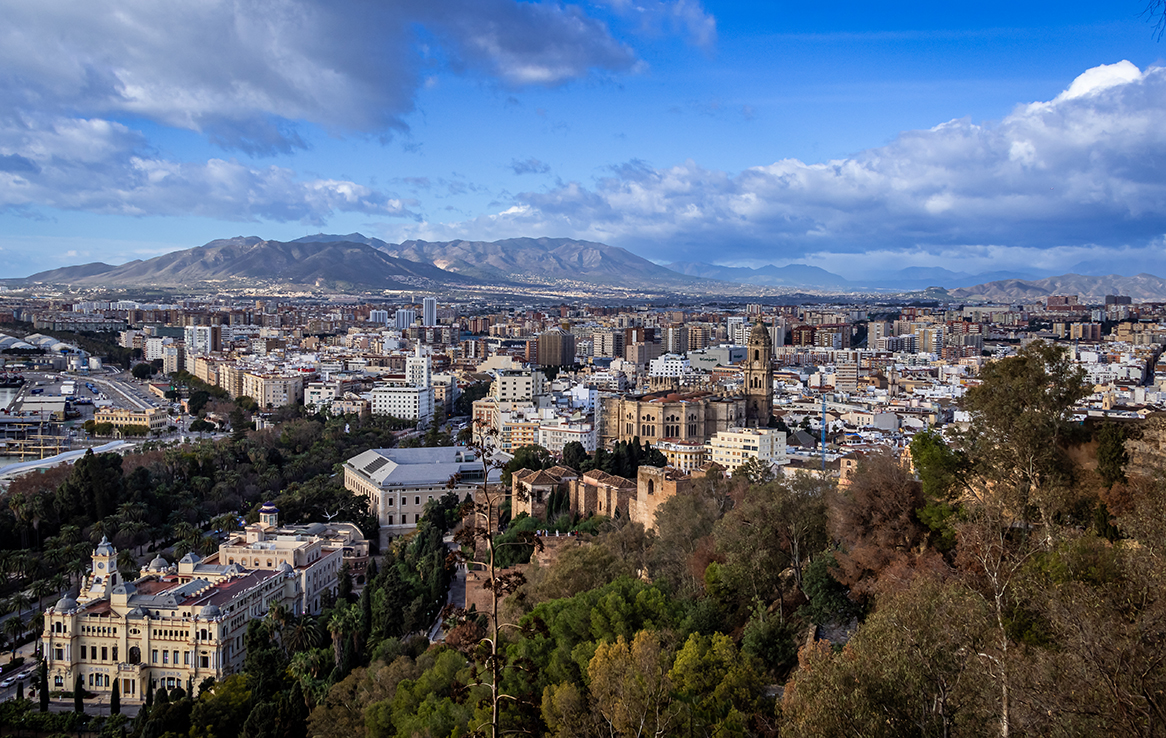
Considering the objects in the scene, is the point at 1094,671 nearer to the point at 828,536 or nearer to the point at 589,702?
the point at 589,702

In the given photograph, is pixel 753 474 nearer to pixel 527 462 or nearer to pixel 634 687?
pixel 527 462

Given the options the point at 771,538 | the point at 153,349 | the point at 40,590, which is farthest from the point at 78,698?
the point at 153,349

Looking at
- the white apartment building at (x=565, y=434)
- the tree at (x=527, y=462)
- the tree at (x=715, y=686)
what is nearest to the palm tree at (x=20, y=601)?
the tree at (x=527, y=462)

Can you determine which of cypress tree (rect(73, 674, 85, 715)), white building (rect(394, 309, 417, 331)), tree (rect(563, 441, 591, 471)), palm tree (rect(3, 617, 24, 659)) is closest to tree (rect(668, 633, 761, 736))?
cypress tree (rect(73, 674, 85, 715))

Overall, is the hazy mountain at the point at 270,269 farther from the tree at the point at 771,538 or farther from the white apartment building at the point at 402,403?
the tree at the point at 771,538

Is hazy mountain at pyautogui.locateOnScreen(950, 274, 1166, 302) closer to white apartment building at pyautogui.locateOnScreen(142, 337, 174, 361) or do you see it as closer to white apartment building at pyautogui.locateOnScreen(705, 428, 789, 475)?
white apartment building at pyautogui.locateOnScreen(142, 337, 174, 361)

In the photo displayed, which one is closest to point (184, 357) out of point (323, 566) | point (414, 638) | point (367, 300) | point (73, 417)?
point (73, 417)
